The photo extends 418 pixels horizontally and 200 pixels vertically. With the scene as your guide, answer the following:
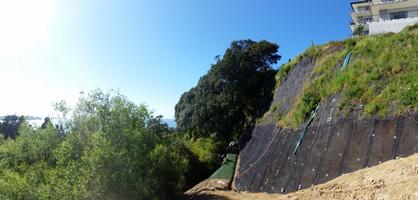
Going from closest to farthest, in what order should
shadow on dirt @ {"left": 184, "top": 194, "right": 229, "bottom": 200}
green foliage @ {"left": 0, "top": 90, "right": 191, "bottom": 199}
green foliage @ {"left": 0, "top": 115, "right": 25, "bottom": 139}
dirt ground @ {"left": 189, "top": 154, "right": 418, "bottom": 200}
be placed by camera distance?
dirt ground @ {"left": 189, "top": 154, "right": 418, "bottom": 200}, green foliage @ {"left": 0, "top": 90, "right": 191, "bottom": 199}, shadow on dirt @ {"left": 184, "top": 194, "right": 229, "bottom": 200}, green foliage @ {"left": 0, "top": 115, "right": 25, "bottom": 139}

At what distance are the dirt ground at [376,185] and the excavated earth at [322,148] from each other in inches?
23.8

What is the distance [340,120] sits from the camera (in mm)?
15500

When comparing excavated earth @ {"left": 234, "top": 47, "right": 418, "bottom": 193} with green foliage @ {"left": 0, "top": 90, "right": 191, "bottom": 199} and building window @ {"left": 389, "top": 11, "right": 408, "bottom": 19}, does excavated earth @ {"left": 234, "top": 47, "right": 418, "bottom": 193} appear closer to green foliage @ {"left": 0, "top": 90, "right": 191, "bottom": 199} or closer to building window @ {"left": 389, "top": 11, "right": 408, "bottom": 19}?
green foliage @ {"left": 0, "top": 90, "right": 191, "bottom": 199}

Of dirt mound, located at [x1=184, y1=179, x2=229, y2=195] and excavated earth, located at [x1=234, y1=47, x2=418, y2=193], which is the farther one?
dirt mound, located at [x1=184, y1=179, x2=229, y2=195]

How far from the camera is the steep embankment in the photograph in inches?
521

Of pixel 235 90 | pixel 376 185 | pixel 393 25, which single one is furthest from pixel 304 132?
pixel 393 25

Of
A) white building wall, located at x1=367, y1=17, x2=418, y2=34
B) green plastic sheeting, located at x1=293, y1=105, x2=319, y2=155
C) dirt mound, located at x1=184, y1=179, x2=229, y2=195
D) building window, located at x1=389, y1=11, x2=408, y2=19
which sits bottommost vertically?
dirt mound, located at x1=184, y1=179, x2=229, y2=195

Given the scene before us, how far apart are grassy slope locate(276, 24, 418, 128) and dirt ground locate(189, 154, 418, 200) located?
8.06 ft

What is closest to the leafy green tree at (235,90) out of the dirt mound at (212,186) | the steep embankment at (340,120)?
the steep embankment at (340,120)

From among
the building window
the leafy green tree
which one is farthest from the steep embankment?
the building window

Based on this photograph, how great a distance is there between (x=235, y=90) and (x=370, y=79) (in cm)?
1223

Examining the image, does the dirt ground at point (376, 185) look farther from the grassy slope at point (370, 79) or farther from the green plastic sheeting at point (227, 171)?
the green plastic sheeting at point (227, 171)

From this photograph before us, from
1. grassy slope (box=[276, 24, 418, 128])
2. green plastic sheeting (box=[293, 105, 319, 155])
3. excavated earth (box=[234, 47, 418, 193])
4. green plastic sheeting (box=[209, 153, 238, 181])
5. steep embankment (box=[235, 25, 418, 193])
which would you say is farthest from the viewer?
green plastic sheeting (box=[209, 153, 238, 181])

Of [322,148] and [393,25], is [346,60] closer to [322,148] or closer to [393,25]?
[322,148]
